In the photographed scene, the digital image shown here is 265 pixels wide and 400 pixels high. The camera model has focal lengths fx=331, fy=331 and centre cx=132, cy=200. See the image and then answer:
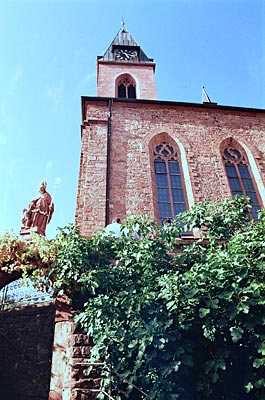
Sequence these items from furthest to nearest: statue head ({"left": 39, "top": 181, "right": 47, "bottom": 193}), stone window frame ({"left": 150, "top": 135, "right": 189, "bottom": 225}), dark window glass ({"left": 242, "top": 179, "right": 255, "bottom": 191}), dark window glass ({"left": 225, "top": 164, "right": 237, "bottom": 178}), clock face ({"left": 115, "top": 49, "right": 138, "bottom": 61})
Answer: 1. clock face ({"left": 115, "top": 49, "right": 138, "bottom": 61})
2. dark window glass ({"left": 225, "top": 164, "right": 237, "bottom": 178})
3. dark window glass ({"left": 242, "top": 179, "right": 255, "bottom": 191})
4. stone window frame ({"left": 150, "top": 135, "right": 189, "bottom": 225})
5. statue head ({"left": 39, "top": 181, "right": 47, "bottom": 193})

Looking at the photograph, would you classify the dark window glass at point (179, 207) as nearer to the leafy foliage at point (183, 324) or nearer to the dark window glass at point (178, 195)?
the dark window glass at point (178, 195)

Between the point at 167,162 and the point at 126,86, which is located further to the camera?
the point at 126,86

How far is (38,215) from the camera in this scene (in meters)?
8.97

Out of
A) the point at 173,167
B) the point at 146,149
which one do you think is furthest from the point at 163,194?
the point at 146,149

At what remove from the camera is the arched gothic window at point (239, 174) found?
458 inches

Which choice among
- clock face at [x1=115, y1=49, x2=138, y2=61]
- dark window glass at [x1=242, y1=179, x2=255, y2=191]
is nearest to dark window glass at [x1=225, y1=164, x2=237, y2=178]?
dark window glass at [x1=242, y1=179, x2=255, y2=191]

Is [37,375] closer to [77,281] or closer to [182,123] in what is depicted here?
[77,281]

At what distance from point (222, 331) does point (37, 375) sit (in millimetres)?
5436

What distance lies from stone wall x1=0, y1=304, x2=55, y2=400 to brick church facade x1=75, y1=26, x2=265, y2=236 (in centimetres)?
275

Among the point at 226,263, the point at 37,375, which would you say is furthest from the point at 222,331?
the point at 37,375

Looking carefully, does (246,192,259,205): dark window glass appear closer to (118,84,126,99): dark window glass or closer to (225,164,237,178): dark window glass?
(225,164,237,178): dark window glass

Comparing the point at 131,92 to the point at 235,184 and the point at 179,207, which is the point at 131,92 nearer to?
the point at 235,184

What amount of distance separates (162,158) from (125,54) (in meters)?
11.4

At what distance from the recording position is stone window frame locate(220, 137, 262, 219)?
11.6m
